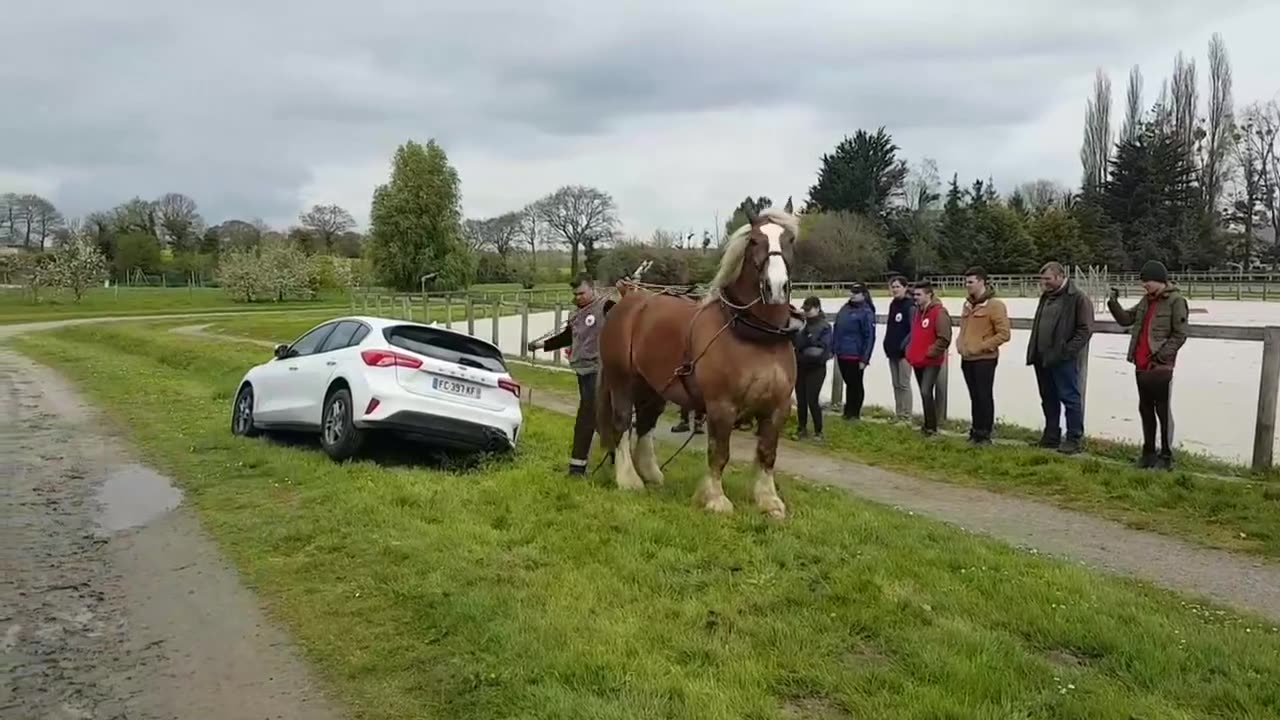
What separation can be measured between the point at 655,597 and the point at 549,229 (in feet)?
291

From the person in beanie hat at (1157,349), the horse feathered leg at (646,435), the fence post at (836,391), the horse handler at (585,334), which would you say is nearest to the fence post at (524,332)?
the fence post at (836,391)

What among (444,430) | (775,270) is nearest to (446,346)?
(444,430)

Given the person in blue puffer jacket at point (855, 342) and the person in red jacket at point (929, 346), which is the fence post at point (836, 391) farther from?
the person in red jacket at point (929, 346)

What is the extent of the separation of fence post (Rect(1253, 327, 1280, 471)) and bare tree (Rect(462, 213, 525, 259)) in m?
85.8

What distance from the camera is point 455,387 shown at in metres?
10.0

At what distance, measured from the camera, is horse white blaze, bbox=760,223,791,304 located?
729 cm

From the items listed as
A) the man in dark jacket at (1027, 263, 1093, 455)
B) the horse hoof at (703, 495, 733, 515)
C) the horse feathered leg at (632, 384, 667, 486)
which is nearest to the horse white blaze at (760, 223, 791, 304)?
the horse hoof at (703, 495, 733, 515)

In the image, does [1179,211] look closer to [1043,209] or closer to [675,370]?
[1043,209]

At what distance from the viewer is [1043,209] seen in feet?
296

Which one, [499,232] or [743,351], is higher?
[499,232]

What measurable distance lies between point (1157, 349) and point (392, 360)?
23.3 feet

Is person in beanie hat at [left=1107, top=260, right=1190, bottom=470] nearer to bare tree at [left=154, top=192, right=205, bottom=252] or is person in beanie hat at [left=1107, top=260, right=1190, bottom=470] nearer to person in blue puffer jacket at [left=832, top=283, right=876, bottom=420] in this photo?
person in blue puffer jacket at [left=832, top=283, right=876, bottom=420]

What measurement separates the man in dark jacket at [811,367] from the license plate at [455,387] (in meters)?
4.07

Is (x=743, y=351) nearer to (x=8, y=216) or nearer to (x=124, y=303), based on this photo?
(x=124, y=303)
